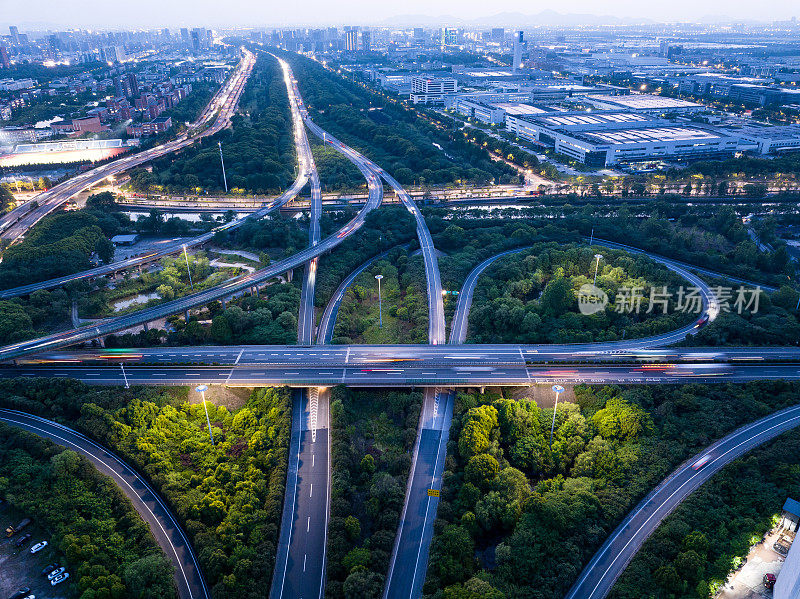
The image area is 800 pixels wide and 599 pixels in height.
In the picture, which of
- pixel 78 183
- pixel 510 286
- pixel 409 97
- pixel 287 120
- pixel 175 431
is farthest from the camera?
pixel 409 97

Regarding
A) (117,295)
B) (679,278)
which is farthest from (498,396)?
(117,295)

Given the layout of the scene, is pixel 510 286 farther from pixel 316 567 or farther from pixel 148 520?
pixel 148 520

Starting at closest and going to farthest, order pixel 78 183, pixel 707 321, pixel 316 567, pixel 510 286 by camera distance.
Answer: pixel 316 567 → pixel 707 321 → pixel 510 286 → pixel 78 183

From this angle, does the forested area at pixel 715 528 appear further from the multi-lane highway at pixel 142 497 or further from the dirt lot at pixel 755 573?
the multi-lane highway at pixel 142 497

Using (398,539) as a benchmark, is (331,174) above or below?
above

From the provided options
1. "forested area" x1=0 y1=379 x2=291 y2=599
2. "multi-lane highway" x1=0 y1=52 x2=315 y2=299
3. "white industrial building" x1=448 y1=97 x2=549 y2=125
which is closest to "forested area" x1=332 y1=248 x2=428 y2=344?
"forested area" x1=0 y1=379 x2=291 y2=599

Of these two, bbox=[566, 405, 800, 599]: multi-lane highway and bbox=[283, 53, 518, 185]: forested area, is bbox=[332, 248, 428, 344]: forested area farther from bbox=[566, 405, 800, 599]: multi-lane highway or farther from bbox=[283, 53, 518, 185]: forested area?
bbox=[283, 53, 518, 185]: forested area

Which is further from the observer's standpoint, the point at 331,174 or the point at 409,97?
the point at 409,97
